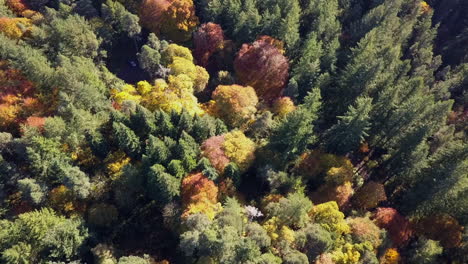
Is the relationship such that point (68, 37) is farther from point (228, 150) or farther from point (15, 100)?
point (228, 150)

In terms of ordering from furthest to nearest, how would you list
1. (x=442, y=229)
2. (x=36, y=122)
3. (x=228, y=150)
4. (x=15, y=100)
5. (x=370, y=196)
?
1. (x=15, y=100)
2. (x=370, y=196)
3. (x=36, y=122)
4. (x=228, y=150)
5. (x=442, y=229)

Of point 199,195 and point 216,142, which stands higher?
point 216,142

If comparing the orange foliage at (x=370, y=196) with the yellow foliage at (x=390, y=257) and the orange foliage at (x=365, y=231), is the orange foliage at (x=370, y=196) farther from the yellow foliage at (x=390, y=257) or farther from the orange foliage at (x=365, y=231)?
the yellow foliage at (x=390, y=257)

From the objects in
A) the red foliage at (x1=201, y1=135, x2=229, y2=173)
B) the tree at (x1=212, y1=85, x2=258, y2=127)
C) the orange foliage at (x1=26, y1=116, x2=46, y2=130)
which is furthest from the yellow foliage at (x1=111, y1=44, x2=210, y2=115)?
the orange foliage at (x1=26, y1=116, x2=46, y2=130)

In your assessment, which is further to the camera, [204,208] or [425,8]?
[425,8]

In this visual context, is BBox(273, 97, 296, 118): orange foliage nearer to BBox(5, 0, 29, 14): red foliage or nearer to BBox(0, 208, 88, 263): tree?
BBox(0, 208, 88, 263): tree

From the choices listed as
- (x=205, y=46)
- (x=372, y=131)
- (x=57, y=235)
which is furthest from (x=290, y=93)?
(x=57, y=235)

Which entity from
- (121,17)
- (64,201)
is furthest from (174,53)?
(64,201)
